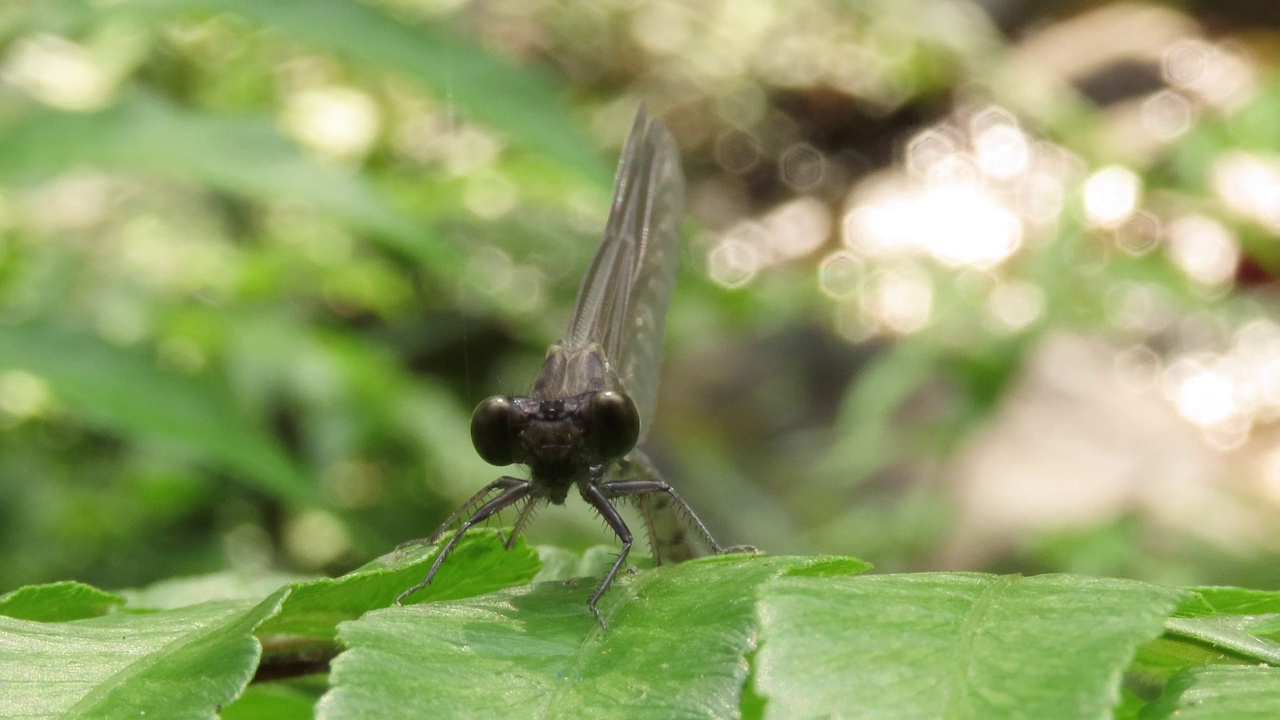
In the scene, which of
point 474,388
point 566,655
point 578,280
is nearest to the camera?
point 566,655

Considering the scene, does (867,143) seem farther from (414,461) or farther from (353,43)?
(353,43)

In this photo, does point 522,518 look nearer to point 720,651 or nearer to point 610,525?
point 610,525

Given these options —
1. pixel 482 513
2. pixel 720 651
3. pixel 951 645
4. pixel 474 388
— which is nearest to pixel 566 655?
pixel 720 651

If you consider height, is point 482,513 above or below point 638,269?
below

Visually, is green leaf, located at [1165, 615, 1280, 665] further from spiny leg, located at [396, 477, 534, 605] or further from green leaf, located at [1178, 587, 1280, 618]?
spiny leg, located at [396, 477, 534, 605]

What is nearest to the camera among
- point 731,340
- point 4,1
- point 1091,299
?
point 4,1

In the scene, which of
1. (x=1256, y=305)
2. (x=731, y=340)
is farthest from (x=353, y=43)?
(x=731, y=340)
